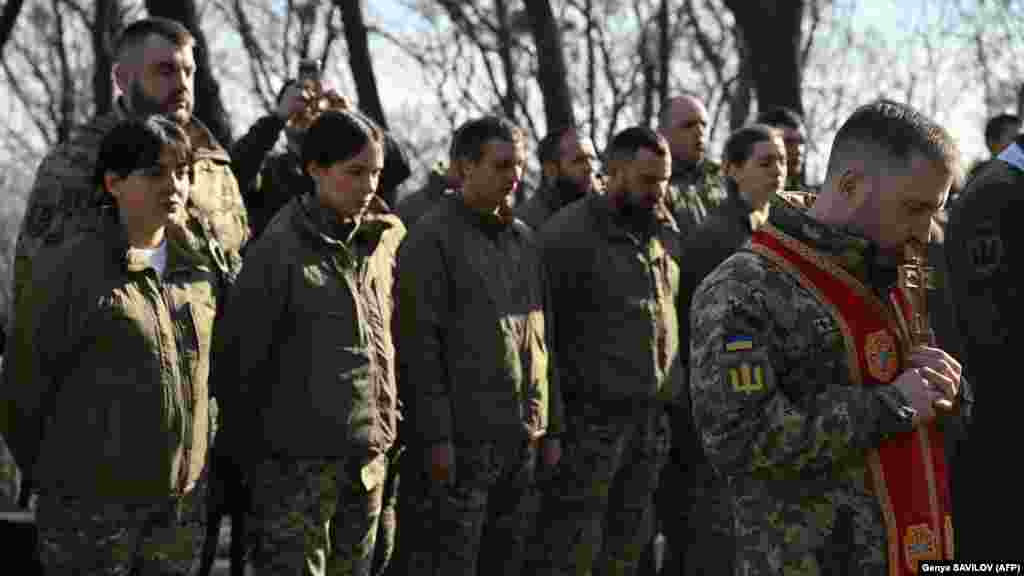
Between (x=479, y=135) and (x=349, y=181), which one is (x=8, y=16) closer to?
(x=479, y=135)

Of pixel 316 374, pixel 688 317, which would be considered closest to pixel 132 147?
pixel 316 374

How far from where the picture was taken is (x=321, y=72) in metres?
6.90

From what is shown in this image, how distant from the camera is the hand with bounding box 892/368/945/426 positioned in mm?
3359

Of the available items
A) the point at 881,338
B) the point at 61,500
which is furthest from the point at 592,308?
the point at 881,338

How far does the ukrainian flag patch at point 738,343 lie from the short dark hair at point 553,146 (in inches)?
179

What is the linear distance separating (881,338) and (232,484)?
2.87 meters

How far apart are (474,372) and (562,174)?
2.06m

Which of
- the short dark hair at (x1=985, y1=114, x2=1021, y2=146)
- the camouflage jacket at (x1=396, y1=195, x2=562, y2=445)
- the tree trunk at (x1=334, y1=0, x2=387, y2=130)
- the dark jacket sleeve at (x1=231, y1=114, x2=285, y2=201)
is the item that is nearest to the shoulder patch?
the camouflage jacket at (x1=396, y1=195, x2=562, y2=445)

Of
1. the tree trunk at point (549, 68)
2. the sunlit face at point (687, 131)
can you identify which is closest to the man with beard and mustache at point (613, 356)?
the sunlit face at point (687, 131)

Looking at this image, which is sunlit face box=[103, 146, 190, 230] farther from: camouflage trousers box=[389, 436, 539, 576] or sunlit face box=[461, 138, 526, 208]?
sunlit face box=[461, 138, 526, 208]

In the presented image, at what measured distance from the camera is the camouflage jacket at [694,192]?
7750 millimetres

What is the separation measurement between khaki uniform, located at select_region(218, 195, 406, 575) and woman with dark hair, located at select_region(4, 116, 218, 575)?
0.44m

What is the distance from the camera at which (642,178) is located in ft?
22.7

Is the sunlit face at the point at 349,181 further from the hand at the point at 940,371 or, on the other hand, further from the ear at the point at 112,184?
the hand at the point at 940,371
